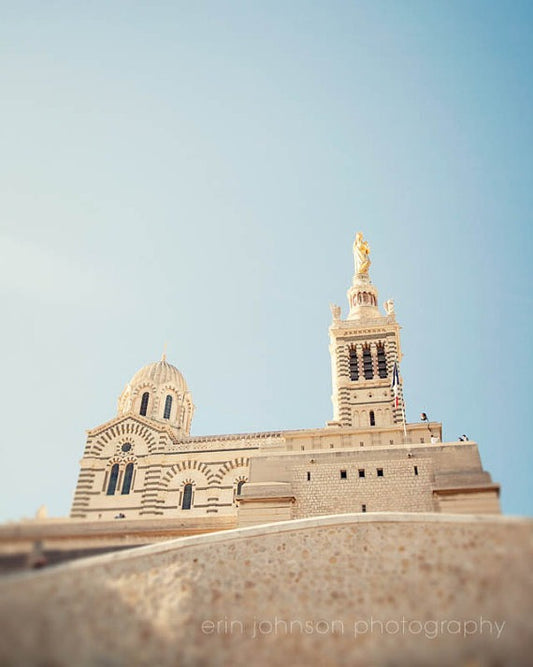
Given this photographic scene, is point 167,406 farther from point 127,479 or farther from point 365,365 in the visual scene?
point 365,365

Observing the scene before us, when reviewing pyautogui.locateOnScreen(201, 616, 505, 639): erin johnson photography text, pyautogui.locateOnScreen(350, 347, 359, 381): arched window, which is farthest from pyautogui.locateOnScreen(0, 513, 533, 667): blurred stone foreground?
pyautogui.locateOnScreen(350, 347, 359, 381): arched window

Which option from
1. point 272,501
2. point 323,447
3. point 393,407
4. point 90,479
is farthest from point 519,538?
point 90,479

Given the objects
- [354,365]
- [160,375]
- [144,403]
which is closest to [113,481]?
[144,403]

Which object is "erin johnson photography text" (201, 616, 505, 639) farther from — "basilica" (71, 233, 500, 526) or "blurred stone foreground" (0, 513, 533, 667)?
"basilica" (71, 233, 500, 526)

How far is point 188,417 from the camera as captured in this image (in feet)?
117

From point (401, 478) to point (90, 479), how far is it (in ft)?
55.1

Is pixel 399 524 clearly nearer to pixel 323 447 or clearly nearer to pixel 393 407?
pixel 323 447

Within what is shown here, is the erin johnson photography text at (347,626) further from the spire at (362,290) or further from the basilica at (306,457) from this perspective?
the spire at (362,290)

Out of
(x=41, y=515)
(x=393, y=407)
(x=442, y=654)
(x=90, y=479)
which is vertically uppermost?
→ (x=393, y=407)

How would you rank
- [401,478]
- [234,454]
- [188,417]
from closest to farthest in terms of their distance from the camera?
[401,478] < [234,454] < [188,417]

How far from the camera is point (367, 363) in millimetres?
32719

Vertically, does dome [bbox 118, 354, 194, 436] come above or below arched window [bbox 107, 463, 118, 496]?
above

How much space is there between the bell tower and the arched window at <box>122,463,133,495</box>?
10.2 m

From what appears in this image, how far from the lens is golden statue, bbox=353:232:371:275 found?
127 feet
